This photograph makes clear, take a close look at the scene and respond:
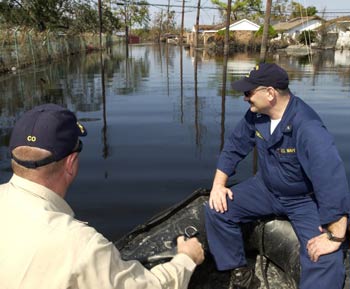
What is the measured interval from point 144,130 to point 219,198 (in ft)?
21.4

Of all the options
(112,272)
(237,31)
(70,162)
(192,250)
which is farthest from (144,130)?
(237,31)

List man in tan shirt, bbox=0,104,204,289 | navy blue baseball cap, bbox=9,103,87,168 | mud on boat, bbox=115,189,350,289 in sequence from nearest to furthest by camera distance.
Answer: man in tan shirt, bbox=0,104,204,289, navy blue baseball cap, bbox=9,103,87,168, mud on boat, bbox=115,189,350,289

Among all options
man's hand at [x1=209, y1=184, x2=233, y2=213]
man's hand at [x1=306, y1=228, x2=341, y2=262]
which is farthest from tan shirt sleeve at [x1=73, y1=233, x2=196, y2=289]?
man's hand at [x1=209, y1=184, x2=233, y2=213]

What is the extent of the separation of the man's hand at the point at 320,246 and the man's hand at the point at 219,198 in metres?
0.87

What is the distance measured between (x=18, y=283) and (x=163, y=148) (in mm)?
7101

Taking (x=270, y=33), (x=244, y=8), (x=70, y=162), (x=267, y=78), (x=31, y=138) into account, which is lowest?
(x=70, y=162)

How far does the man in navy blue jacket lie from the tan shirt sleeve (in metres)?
1.38

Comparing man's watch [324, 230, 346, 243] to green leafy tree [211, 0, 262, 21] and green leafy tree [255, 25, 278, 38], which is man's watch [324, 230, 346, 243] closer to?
green leafy tree [255, 25, 278, 38]

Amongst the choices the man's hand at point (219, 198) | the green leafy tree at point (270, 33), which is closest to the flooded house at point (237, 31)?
the green leafy tree at point (270, 33)

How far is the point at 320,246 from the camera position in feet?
9.53

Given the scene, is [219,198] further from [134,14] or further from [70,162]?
[134,14]

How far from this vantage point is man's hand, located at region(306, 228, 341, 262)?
2.86 meters

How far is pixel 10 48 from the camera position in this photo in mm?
23406

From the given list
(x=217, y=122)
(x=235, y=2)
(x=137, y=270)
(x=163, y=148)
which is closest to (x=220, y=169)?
(x=137, y=270)
